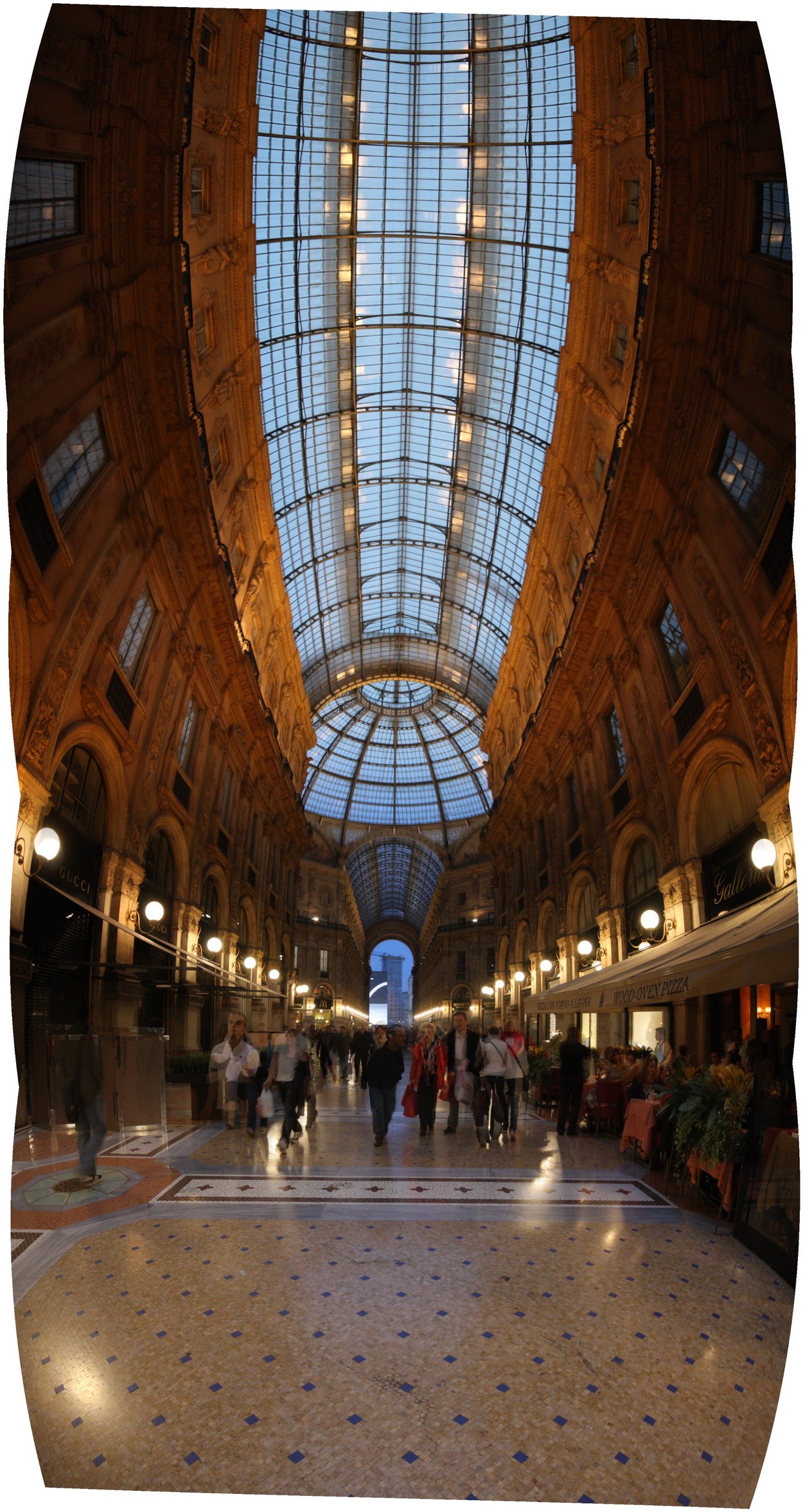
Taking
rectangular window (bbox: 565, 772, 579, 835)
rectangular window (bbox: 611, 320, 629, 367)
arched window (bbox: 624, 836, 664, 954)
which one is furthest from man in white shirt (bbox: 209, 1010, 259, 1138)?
rectangular window (bbox: 611, 320, 629, 367)

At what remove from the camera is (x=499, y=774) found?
4631 centimetres

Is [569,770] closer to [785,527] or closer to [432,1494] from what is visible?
[785,527]

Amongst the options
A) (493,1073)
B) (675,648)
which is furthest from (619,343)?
(493,1073)

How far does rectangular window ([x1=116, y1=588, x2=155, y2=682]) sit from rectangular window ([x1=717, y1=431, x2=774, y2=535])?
12711mm

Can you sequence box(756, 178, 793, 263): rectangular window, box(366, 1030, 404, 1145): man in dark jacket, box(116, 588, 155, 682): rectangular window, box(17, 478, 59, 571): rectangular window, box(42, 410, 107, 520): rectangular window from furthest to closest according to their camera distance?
box(116, 588, 155, 682): rectangular window → box(366, 1030, 404, 1145): man in dark jacket → box(42, 410, 107, 520): rectangular window → box(17, 478, 59, 571): rectangular window → box(756, 178, 793, 263): rectangular window

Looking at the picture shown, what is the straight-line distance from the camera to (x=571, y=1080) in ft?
48.5

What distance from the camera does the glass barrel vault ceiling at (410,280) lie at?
13.5 m

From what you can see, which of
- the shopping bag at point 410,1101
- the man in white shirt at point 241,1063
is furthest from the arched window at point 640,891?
the man in white shirt at point 241,1063

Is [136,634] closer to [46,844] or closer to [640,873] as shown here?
[640,873]

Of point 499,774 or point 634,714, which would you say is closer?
point 634,714

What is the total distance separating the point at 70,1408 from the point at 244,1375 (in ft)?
3.26

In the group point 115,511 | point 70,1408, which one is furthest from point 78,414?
point 115,511

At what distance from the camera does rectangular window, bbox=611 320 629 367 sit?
67.4 ft

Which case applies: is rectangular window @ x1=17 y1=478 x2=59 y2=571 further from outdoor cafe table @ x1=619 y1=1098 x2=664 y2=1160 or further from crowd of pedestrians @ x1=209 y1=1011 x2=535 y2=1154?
outdoor cafe table @ x1=619 y1=1098 x2=664 y2=1160
